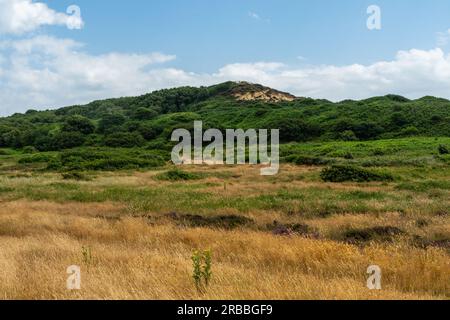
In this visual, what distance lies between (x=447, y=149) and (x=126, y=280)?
45.5 meters

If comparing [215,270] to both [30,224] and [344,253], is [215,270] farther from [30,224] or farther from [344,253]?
[30,224]

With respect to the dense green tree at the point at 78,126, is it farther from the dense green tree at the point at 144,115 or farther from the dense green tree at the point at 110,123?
the dense green tree at the point at 144,115

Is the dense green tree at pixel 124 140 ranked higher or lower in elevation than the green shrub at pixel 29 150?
higher

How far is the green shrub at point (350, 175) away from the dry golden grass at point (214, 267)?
1852 cm

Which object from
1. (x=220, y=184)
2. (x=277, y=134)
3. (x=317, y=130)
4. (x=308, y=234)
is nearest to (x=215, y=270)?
(x=308, y=234)

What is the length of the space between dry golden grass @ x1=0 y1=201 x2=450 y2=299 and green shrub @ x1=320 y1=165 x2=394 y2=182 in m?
18.5

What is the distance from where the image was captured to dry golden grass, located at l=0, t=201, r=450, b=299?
6316 millimetres

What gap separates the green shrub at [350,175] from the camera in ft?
93.6

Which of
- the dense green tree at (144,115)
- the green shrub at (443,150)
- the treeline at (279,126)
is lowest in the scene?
the green shrub at (443,150)

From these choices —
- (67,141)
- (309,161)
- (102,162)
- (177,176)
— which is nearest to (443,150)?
(309,161)

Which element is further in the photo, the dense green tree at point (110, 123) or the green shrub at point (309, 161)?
the dense green tree at point (110, 123)

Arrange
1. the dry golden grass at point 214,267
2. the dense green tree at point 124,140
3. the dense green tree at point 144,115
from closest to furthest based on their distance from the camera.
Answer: the dry golden grass at point 214,267
the dense green tree at point 124,140
the dense green tree at point 144,115

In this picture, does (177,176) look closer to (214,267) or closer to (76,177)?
(76,177)

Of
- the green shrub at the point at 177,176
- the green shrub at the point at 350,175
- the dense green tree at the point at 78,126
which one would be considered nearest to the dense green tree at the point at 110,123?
the dense green tree at the point at 78,126
